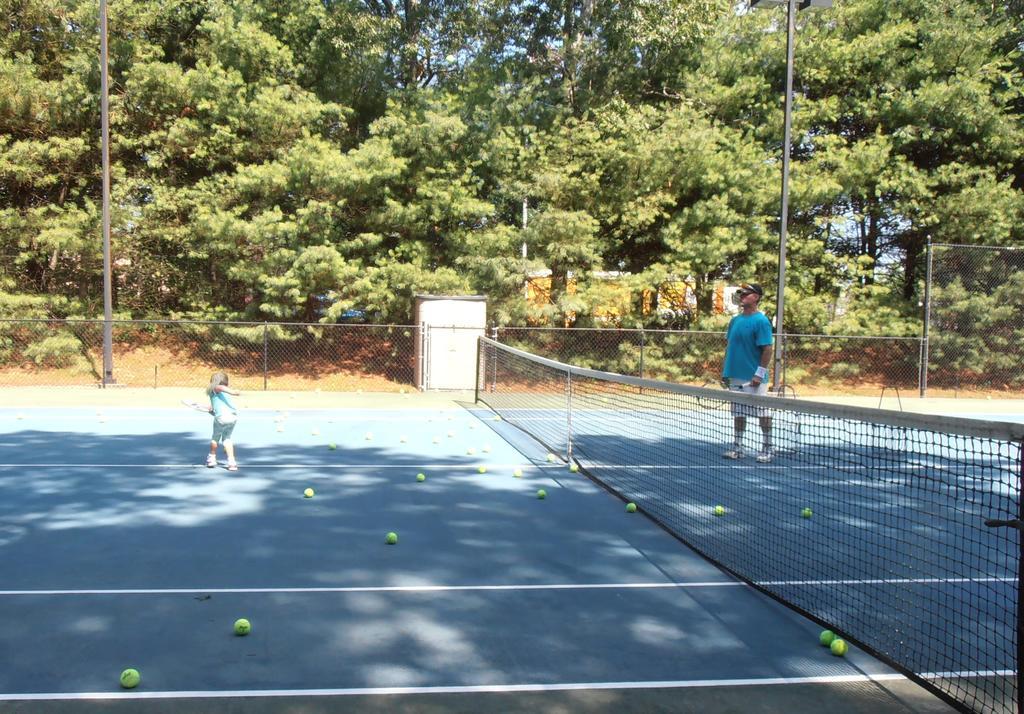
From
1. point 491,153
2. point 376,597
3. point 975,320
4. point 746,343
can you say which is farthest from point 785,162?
Answer: point 376,597

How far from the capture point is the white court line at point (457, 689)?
10.8 feet

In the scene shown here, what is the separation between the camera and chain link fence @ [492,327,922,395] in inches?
775

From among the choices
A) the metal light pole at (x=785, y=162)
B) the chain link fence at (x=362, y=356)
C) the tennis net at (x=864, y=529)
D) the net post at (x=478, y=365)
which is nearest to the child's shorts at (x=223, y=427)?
the tennis net at (x=864, y=529)

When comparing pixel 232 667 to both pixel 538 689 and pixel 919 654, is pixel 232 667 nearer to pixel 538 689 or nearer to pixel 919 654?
pixel 538 689

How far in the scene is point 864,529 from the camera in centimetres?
628

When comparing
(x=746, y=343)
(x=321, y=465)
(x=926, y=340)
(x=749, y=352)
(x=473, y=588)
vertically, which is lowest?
(x=321, y=465)

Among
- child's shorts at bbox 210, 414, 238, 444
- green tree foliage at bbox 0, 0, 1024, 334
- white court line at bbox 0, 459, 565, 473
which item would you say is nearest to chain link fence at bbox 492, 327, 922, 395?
green tree foliage at bbox 0, 0, 1024, 334

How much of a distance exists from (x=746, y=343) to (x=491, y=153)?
Answer: 13.2m

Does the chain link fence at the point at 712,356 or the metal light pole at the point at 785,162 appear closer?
the metal light pole at the point at 785,162

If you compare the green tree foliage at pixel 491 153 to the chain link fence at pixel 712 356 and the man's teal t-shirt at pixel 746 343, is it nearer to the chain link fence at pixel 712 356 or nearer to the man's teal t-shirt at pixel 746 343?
the chain link fence at pixel 712 356

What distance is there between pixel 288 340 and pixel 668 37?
12.5 meters

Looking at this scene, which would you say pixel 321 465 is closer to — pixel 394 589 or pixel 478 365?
pixel 394 589

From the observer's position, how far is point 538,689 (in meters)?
3.44

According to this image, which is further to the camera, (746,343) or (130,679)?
(746,343)
